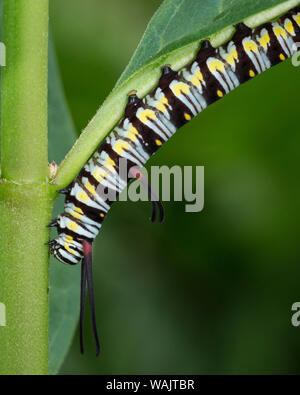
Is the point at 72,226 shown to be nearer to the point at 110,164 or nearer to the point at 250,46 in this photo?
the point at 110,164

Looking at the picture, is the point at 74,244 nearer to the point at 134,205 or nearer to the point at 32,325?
the point at 32,325

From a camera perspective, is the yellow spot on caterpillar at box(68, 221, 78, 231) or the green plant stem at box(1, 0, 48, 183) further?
the yellow spot on caterpillar at box(68, 221, 78, 231)

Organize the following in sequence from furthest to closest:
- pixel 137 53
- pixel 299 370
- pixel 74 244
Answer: pixel 299 370 < pixel 74 244 < pixel 137 53

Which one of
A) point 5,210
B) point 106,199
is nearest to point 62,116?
point 106,199

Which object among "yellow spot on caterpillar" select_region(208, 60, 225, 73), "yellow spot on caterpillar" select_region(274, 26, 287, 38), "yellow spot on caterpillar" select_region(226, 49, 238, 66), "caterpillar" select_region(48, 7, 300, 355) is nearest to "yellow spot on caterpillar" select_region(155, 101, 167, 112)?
"caterpillar" select_region(48, 7, 300, 355)

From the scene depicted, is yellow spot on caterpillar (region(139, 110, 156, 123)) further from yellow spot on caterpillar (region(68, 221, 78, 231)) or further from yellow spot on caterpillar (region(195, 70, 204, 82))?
yellow spot on caterpillar (region(68, 221, 78, 231))

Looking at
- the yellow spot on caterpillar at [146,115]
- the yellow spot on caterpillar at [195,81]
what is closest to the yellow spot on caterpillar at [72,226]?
the yellow spot on caterpillar at [146,115]
